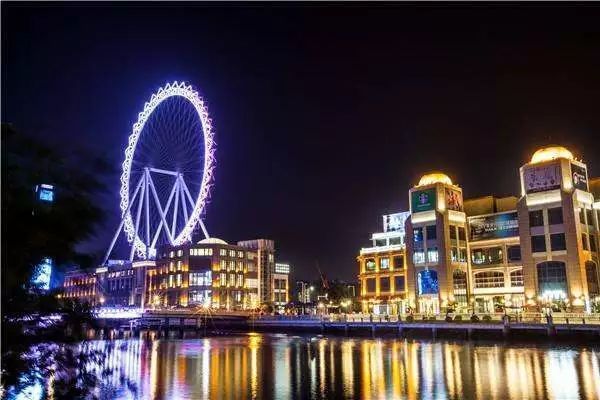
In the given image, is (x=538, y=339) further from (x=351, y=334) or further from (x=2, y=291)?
(x=2, y=291)

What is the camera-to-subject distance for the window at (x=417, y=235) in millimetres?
108812

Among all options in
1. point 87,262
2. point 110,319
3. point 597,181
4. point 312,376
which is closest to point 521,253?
point 597,181

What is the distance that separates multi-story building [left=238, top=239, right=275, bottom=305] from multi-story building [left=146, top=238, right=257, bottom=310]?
4931 mm

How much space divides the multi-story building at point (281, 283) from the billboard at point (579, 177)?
109539 mm

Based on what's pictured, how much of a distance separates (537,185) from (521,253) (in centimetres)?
1176

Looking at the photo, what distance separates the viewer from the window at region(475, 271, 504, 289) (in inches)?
4072

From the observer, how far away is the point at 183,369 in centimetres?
5406

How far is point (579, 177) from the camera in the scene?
94312mm

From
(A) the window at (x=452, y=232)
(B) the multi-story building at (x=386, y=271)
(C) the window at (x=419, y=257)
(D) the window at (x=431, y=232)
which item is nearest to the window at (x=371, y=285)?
(B) the multi-story building at (x=386, y=271)

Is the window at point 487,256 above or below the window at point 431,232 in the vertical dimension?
below

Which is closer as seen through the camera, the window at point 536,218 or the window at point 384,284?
the window at point 536,218

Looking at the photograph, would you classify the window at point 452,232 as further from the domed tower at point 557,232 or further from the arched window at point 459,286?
the domed tower at point 557,232

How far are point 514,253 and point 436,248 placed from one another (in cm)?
1368

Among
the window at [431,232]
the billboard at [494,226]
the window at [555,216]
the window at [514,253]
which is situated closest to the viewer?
the window at [555,216]
